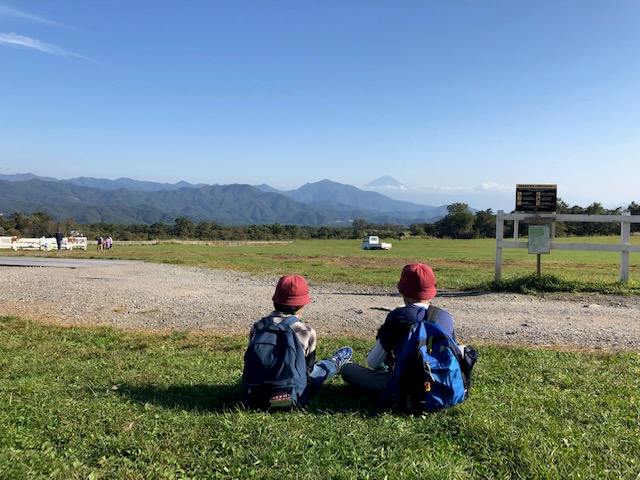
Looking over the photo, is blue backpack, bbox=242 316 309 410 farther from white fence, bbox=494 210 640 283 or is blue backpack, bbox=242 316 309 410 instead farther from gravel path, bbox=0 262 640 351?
white fence, bbox=494 210 640 283

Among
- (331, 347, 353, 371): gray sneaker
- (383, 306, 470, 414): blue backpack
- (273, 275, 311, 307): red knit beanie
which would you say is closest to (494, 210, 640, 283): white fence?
(331, 347, 353, 371): gray sneaker

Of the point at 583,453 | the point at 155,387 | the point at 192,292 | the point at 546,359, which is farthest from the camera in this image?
the point at 192,292

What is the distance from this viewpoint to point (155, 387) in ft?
14.6

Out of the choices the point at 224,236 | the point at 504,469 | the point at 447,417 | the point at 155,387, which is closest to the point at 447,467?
the point at 504,469

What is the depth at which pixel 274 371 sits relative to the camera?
12.2 feet

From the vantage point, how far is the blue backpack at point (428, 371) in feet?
11.8

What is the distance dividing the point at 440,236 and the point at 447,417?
90580mm

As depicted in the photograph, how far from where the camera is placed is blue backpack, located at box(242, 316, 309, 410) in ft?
12.2

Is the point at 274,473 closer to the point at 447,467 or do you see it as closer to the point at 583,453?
the point at 447,467

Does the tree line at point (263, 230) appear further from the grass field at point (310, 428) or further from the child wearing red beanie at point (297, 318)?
the child wearing red beanie at point (297, 318)

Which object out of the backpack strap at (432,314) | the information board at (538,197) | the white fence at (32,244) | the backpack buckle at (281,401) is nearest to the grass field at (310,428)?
the backpack buckle at (281,401)

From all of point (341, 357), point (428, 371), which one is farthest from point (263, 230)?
point (428, 371)

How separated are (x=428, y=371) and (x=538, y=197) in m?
10.7

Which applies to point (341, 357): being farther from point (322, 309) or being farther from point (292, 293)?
point (322, 309)
